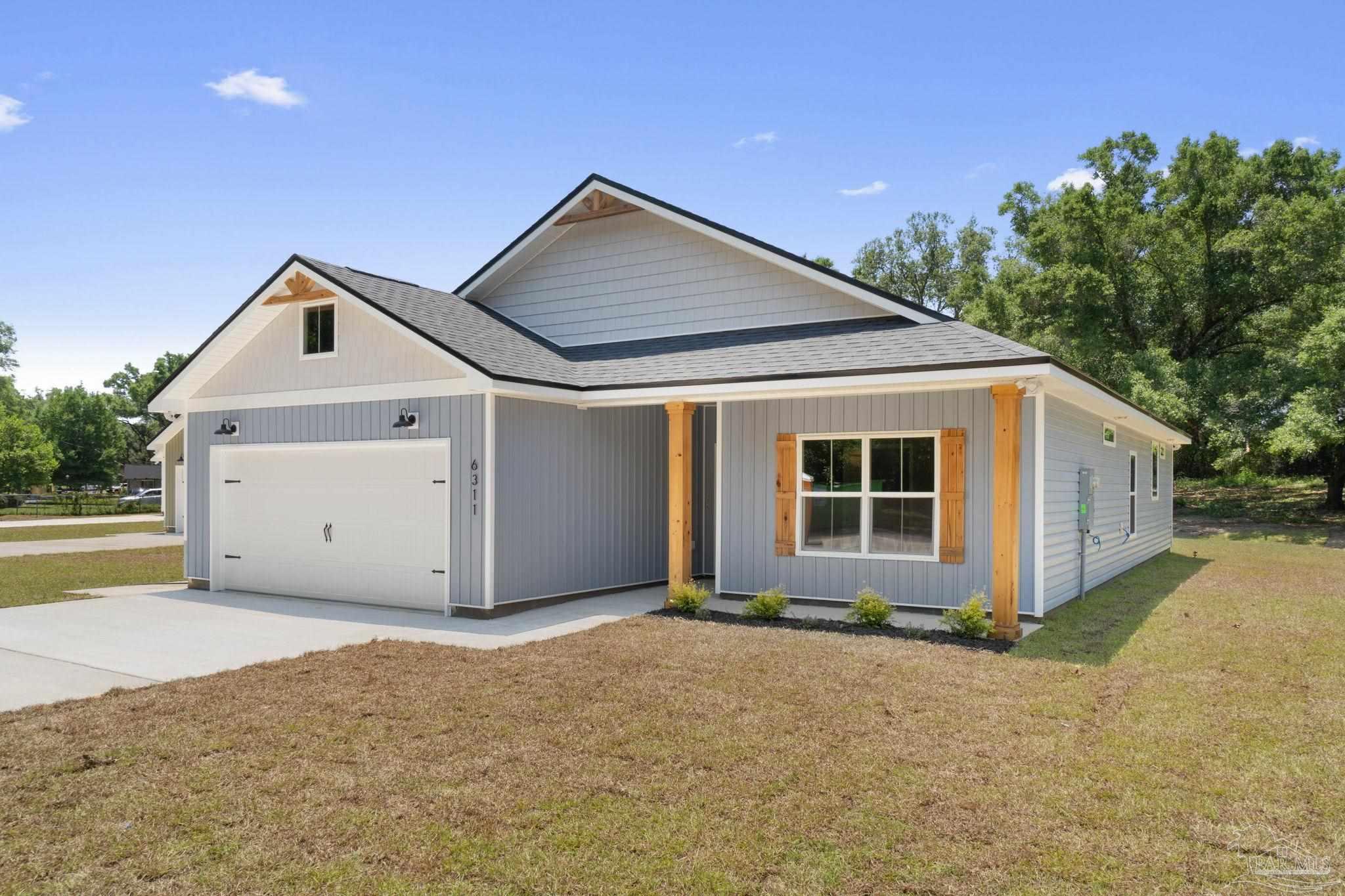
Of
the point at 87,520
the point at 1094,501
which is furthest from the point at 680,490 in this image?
the point at 87,520

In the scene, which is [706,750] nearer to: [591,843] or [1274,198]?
[591,843]

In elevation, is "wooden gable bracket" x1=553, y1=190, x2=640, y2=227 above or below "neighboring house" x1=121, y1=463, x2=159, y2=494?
above

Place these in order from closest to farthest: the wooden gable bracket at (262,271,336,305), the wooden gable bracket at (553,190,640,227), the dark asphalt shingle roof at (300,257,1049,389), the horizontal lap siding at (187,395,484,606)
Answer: the dark asphalt shingle roof at (300,257,1049,389)
the horizontal lap siding at (187,395,484,606)
the wooden gable bracket at (262,271,336,305)
the wooden gable bracket at (553,190,640,227)

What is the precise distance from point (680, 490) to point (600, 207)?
5.40 m

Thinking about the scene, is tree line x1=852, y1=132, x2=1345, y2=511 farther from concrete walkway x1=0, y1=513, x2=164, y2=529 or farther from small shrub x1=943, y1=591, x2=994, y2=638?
concrete walkway x1=0, y1=513, x2=164, y2=529

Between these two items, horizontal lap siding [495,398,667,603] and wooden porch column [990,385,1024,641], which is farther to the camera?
horizontal lap siding [495,398,667,603]

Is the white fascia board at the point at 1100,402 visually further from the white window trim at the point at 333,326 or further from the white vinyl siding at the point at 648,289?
the white window trim at the point at 333,326

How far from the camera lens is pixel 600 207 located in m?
13.4

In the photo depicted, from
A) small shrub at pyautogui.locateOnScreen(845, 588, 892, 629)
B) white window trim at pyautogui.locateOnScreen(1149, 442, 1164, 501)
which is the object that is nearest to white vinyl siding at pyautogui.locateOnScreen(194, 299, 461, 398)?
small shrub at pyautogui.locateOnScreen(845, 588, 892, 629)

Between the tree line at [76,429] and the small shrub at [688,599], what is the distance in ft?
158

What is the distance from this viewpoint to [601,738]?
213 inches

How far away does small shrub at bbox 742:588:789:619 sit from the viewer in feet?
31.6

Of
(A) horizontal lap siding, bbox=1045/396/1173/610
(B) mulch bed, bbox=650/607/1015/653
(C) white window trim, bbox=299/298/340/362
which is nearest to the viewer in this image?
(B) mulch bed, bbox=650/607/1015/653

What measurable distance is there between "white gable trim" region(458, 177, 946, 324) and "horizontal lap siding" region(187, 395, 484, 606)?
4.00 meters
